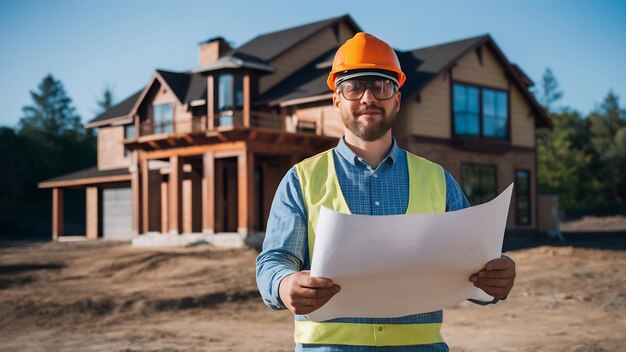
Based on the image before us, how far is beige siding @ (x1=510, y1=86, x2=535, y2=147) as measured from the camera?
30.6 meters

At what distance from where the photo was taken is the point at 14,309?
1347 cm

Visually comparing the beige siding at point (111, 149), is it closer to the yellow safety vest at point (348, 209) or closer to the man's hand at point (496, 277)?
the yellow safety vest at point (348, 209)

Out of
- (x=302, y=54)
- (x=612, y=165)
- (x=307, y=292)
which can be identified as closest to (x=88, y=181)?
(x=302, y=54)

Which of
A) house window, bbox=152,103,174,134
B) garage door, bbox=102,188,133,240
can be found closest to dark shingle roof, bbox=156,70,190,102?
house window, bbox=152,103,174,134

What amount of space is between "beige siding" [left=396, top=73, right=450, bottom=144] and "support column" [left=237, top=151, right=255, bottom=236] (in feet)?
17.8

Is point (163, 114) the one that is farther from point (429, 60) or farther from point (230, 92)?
point (429, 60)

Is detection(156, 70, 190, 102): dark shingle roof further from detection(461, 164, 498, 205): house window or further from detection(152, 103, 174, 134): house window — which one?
detection(461, 164, 498, 205): house window

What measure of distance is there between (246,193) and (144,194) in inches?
248

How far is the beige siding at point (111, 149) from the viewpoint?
1457 inches

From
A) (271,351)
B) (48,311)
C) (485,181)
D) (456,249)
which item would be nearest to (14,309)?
(48,311)

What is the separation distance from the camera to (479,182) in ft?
94.3

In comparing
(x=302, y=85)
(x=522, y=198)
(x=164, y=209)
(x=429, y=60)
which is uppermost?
(x=429, y=60)

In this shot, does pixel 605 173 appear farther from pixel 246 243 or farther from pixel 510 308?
pixel 510 308

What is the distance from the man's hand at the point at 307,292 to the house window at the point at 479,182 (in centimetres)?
2578
